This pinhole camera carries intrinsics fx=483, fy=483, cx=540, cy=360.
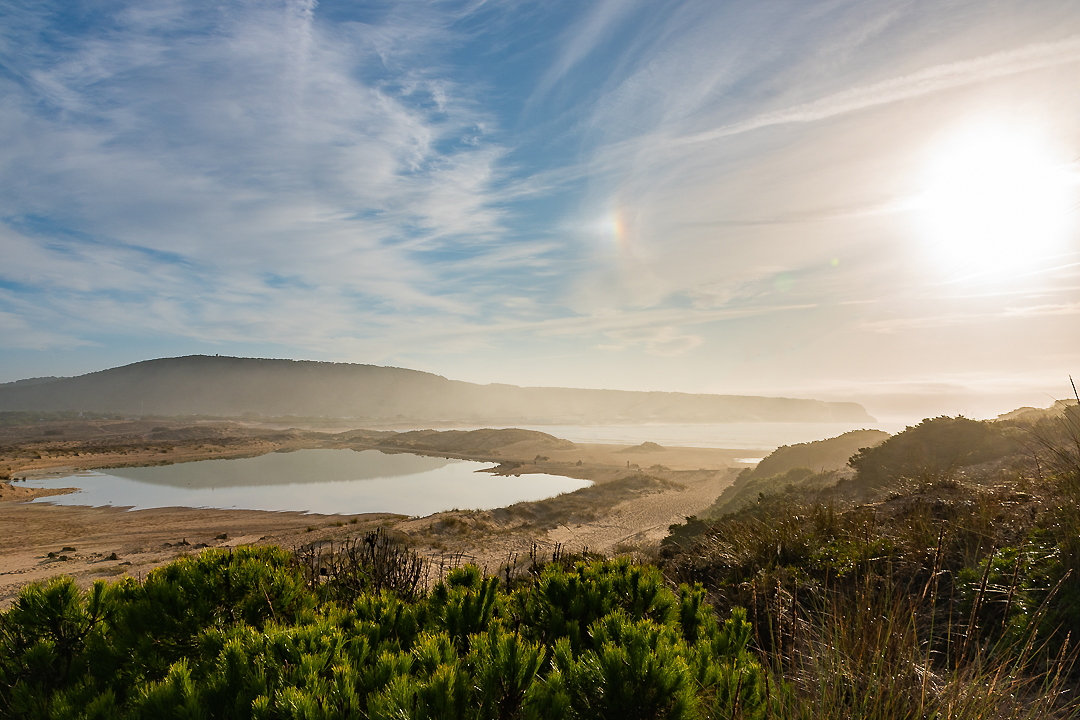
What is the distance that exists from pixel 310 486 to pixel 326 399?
15210 centimetres

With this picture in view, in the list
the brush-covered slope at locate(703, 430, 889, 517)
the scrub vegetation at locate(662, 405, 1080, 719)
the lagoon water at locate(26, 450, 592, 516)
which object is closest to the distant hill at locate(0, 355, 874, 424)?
the lagoon water at locate(26, 450, 592, 516)

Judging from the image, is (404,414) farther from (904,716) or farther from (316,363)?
(904,716)

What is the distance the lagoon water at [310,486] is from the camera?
29359mm

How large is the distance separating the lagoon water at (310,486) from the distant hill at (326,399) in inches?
4347

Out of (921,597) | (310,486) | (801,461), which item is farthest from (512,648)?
(310,486)

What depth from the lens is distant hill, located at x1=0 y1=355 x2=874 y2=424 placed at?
533ft

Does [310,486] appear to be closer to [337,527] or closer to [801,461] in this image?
[337,527]

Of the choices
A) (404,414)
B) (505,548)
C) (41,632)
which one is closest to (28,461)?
(505,548)

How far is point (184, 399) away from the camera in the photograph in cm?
16975

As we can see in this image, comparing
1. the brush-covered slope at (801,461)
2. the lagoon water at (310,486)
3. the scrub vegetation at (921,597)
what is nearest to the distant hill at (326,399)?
the lagoon water at (310,486)

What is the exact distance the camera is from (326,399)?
6914 inches

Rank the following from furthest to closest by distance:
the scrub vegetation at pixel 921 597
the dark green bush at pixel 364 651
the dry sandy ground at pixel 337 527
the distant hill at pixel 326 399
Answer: the distant hill at pixel 326 399, the dry sandy ground at pixel 337 527, the scrub vegetation at pixel 921 597, the dark green bush at pixel 364 651

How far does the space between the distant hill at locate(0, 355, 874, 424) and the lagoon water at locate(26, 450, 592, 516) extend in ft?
362

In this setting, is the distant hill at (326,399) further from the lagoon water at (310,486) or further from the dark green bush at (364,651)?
the dark green bush at (364,651)
